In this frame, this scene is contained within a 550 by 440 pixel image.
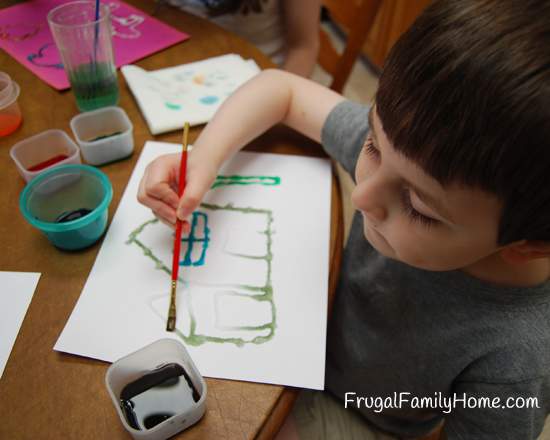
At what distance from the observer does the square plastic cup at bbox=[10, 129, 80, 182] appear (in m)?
0.61

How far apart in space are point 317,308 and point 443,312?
0.62 feet

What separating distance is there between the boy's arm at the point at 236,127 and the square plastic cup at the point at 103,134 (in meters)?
0.08

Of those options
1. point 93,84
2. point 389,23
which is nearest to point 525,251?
point 93,84

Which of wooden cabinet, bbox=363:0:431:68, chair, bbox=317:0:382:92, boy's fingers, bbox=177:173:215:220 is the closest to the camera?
boy's fingers, bbox=177:173:215:220

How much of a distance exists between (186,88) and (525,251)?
0.60 meters

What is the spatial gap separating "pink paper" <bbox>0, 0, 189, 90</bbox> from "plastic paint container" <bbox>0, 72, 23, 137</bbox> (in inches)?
3.3

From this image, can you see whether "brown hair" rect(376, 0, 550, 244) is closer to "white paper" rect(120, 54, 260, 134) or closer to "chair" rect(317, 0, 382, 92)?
"white paper" rect(120, 54, 260, 134)

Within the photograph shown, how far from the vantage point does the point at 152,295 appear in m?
0.51

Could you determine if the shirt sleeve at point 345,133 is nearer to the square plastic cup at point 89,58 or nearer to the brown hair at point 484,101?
the brown hair at point 484,101

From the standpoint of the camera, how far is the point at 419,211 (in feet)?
1.42

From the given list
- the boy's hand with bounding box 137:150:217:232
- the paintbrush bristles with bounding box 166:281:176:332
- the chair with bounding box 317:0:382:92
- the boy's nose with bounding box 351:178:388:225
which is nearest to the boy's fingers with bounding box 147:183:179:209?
the boy's hand with bounding box 137:150:217:232

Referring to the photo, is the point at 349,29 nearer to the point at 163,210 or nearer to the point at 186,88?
the point at 186,88

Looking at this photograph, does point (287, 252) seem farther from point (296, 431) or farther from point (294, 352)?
point (296, 431)

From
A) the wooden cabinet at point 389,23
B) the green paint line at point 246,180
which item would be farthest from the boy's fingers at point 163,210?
the wooden cabinet at point 389,23
